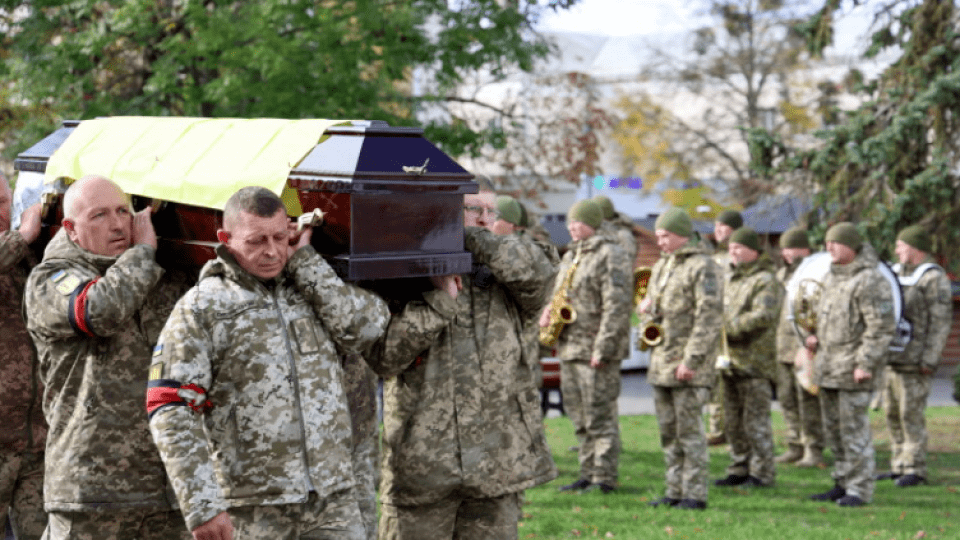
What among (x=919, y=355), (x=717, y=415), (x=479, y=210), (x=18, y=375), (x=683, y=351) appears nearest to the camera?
(x=479, y=210)

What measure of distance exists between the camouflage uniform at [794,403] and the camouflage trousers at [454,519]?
5.96 meters

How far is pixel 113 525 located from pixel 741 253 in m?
6.53

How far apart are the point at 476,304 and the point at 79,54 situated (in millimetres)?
8644

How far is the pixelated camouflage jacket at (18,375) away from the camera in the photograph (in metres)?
5.50

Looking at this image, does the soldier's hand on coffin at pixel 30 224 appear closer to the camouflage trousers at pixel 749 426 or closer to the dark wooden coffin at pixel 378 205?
the dark wooden coffin at pixel 378 205

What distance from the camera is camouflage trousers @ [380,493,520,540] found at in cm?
527

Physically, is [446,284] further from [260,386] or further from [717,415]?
[717,415]

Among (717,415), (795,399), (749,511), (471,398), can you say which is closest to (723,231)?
(795,399)

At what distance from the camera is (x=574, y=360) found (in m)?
9.55

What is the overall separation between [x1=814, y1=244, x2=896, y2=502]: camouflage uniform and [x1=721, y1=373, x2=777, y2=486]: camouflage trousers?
675 millimetres

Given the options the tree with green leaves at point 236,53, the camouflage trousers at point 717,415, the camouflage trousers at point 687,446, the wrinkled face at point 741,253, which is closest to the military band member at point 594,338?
the camouflage trousers at point 687,446

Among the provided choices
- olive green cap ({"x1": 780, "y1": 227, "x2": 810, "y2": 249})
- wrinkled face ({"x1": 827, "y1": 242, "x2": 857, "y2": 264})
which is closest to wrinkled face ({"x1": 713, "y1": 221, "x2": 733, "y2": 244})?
olive green cap ({"x1": 780, "y1": 227, "x2": 810, "y2": 249})

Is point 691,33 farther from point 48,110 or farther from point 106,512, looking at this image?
point 106,512

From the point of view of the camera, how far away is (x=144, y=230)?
4.92m
